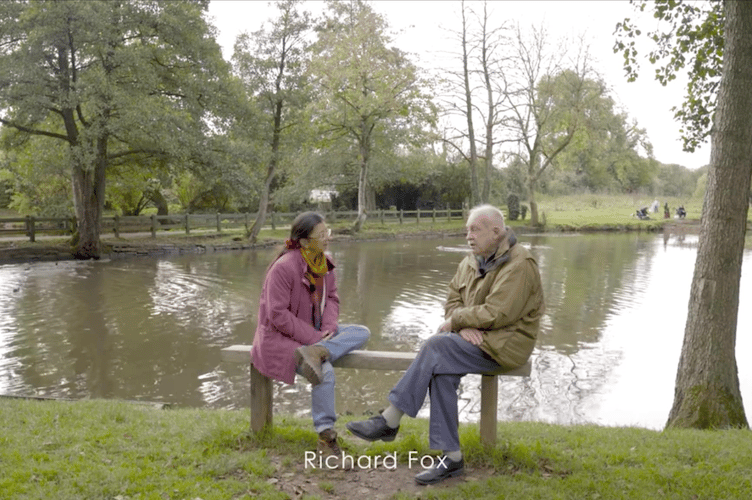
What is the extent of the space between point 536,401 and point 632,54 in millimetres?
4307

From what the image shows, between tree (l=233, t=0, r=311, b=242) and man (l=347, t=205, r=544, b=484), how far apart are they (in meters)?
25.1

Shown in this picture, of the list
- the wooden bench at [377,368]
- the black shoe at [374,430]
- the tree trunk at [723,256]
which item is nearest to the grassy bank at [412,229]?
the wooden bench at [377,368]

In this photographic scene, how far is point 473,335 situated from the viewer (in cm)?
402

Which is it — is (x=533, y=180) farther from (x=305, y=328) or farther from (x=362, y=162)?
(x=305, y=328)

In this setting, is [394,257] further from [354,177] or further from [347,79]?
[354,177]

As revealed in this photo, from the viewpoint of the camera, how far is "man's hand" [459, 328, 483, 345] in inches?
157

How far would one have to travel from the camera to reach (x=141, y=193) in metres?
36.2

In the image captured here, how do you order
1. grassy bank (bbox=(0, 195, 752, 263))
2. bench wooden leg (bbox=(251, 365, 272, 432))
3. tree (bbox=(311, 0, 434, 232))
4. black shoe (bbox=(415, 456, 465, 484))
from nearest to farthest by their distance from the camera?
black shoe (bbox=(415, 456, 465, 484)) → bench wooden leg (bbox=(251, 365, 272, 432)) → grassy bank (bbox=(0, 195, 752, 263)) → tree (bbox=(311, 0, 434, 232))

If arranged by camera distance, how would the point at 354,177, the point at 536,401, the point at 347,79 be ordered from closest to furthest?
the point at 536,401, the point at 347,79, the point at 354,177

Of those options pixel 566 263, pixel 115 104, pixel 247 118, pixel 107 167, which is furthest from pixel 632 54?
pixel 107 167

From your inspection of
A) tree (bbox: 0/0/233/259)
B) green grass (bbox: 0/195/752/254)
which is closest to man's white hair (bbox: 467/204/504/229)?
tree (bbox: 0/0/233/259)

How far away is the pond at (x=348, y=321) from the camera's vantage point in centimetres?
750

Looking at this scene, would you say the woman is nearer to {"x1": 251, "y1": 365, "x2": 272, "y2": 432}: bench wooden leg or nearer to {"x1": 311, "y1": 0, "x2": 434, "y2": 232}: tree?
{"x1": 251, "y1": 365, "x2": 272, "y2": 432}: bench wooden leg

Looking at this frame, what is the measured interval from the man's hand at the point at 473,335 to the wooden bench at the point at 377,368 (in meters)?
0.29
